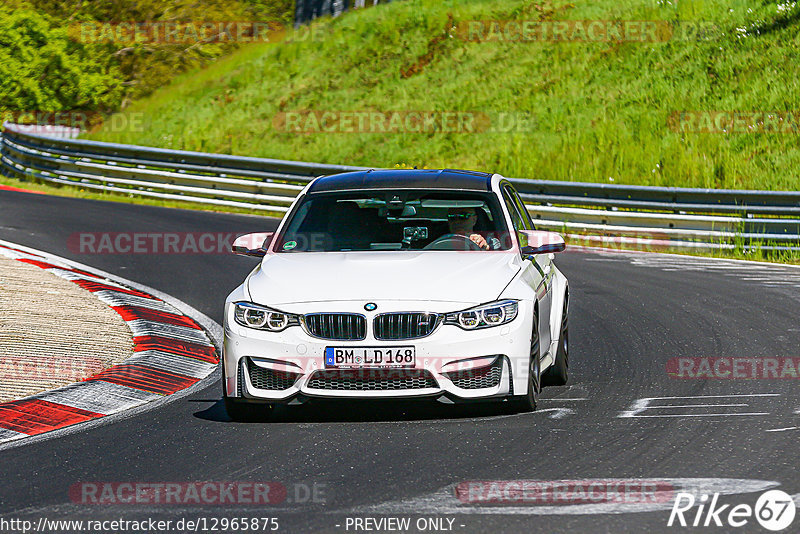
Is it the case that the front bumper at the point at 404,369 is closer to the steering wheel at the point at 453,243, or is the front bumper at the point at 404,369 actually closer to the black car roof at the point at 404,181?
the steering wheel at the point at 453,243

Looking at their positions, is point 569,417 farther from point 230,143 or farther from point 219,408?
point 230,143

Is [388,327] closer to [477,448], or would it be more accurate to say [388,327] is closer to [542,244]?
[477,448]

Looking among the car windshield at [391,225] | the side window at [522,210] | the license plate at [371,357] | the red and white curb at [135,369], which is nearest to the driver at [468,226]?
the car windshield at [391,225]

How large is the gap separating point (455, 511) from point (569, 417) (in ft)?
7.74

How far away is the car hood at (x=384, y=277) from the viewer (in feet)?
24.5

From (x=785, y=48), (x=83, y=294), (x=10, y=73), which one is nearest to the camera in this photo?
(x=83, y=294)

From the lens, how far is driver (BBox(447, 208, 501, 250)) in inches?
337

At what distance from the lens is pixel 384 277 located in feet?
25.0

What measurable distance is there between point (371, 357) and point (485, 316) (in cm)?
73

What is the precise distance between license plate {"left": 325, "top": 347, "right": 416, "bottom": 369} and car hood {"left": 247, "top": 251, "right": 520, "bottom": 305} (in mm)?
312

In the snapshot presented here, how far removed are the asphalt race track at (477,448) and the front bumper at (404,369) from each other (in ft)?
0.75

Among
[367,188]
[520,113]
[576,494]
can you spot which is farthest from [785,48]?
[576,494]

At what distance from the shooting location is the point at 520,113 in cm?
3147

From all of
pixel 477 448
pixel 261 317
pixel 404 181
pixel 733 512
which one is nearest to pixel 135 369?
pixel 261 317
